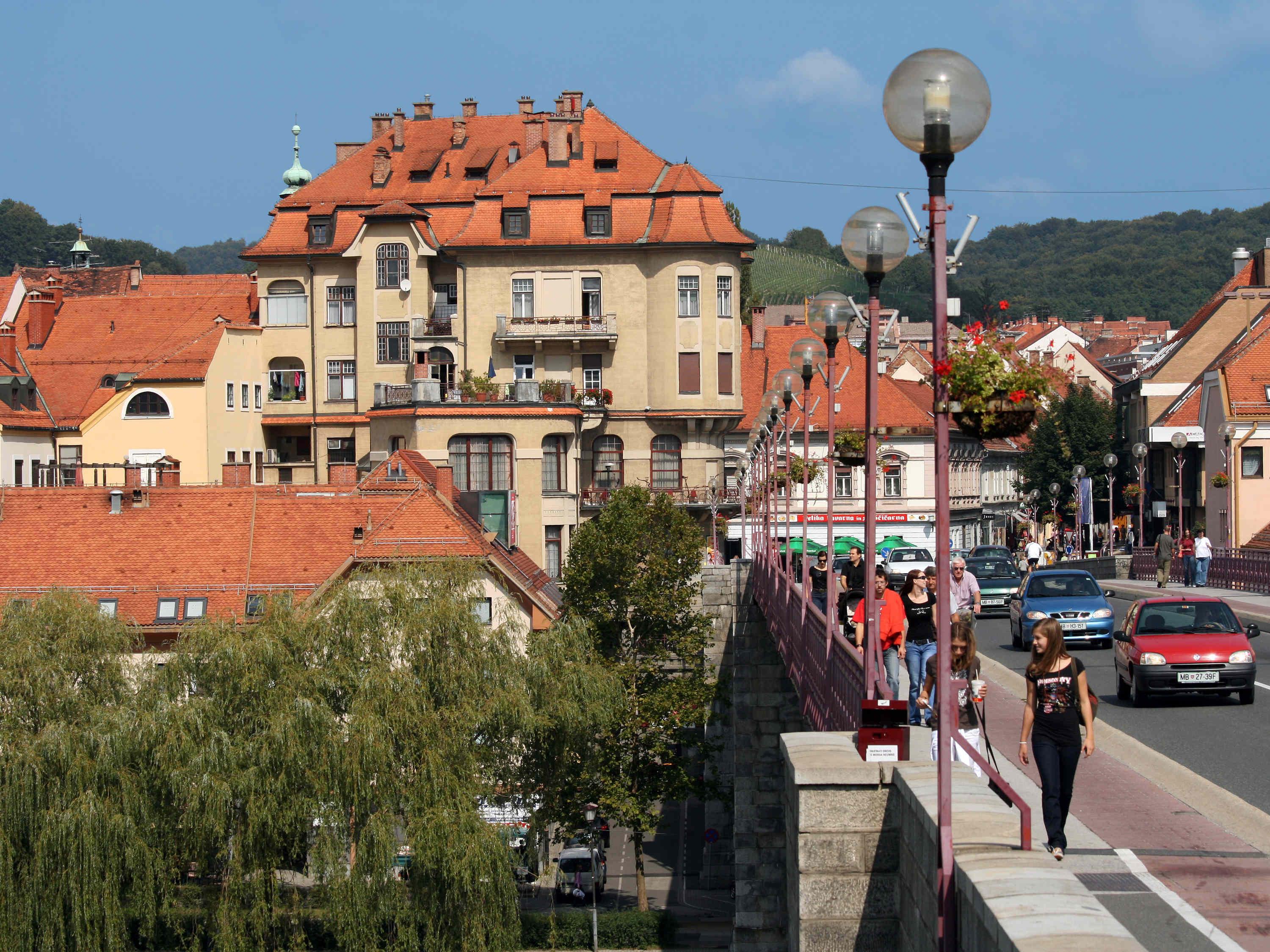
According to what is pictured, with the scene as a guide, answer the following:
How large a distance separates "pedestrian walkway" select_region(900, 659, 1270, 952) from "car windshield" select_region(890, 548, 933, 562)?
3572 cm

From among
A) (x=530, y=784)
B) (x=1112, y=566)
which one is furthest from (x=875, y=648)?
(x=1112, y=566)

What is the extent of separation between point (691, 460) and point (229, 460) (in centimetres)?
1941

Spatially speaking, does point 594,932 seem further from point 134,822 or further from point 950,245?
point 950,245

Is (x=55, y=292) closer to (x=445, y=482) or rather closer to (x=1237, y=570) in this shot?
(x=445, y=482)

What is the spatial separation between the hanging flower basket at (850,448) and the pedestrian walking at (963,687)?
12.2ft

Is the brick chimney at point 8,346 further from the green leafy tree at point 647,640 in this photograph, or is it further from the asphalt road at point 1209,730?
the asphalt road at point 1209,730

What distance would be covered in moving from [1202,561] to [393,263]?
113ft

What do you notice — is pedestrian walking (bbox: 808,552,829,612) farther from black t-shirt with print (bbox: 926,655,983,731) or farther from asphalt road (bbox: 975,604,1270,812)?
black t-shirt with print (bbox: 926,655,983,731)

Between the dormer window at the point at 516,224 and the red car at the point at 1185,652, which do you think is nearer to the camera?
the red car at the point at 1185,652

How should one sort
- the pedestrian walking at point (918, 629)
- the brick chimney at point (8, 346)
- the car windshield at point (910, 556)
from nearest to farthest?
the pedestrian walking at point (918, 629)
the car windshield at point (910, 556)
the brick chimney at point (8, 346)

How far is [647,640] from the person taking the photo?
5106 cm

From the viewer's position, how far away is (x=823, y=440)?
74.6 meters

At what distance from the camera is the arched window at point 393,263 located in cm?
6531

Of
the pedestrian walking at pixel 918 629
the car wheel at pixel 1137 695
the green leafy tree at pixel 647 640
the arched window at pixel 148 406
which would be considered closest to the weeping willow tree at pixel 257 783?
the green leafy tree at pixel 647 640
